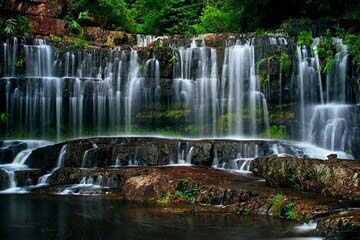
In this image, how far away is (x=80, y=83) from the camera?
24.8 meters

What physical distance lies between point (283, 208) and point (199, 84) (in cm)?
1406

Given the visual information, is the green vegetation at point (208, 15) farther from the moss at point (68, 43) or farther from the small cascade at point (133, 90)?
the small cascade at point (133, 90)

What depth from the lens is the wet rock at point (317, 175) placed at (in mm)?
12602

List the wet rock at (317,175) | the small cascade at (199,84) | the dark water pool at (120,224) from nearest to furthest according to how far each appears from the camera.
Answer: the dark water pool at (120,224) < the wet rock at (317,175) < the small cascade at (199,84)

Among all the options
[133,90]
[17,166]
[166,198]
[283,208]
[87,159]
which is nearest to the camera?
[283,208]

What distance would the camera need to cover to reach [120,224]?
1091cm

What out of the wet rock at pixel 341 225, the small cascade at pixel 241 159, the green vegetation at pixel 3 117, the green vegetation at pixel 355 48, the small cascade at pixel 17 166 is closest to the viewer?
the wet rock at pixel 341 225

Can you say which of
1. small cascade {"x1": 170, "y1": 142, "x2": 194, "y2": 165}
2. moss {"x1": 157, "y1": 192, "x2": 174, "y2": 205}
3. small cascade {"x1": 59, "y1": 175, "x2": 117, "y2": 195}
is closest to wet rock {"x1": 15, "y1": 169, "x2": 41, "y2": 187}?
small cascade {"x1": 59, "y1": 175, "x2": 117, "y2": 195}

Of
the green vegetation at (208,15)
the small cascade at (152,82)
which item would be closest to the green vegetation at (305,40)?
the green vegetation at (208,15)

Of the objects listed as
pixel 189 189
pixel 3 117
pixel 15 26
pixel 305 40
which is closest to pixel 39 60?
pixel 3 117

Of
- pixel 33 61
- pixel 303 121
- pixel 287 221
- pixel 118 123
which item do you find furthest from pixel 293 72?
pixel 287 221

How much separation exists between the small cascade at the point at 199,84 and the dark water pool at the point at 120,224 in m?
12.3

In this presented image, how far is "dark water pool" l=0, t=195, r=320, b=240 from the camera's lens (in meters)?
9.85

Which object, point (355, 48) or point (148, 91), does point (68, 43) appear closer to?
point (148, 91)
